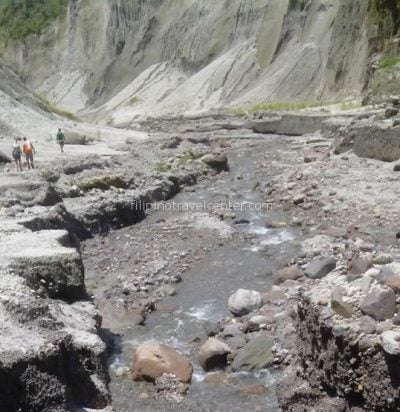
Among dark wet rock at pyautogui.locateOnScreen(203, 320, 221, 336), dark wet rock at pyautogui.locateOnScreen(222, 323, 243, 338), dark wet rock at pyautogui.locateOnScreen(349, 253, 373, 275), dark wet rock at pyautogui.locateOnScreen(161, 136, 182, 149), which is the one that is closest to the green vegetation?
dark wet rock at pyautogui.locateOnScreen(161, 136, 182, 149)

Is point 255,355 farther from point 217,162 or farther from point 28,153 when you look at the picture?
point 217,162

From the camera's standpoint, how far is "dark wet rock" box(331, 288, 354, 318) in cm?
708

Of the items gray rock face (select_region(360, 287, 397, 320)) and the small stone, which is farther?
the small stone

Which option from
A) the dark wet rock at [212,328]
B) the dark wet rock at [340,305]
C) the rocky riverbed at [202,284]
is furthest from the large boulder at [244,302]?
the dark wet rock at [340,305]

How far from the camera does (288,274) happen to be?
39.8 feet

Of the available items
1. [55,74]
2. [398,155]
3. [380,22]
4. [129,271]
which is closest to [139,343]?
[129,271]

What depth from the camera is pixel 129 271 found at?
1373 cm

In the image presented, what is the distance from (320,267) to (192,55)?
61724mm

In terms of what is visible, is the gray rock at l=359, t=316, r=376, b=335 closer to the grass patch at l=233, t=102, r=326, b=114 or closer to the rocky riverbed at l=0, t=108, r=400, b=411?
the rocky riverbed at l=0, t=108, r=400, b=411

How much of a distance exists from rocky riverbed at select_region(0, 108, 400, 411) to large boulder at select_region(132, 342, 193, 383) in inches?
1.1

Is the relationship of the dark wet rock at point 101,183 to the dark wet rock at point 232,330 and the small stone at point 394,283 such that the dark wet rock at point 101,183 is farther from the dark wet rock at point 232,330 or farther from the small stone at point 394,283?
the small stone at point 394,283

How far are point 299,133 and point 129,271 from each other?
22.8 m

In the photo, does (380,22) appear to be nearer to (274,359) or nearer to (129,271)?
(129,271)

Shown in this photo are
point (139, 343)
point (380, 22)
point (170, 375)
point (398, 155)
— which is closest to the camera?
point (170, 375)
